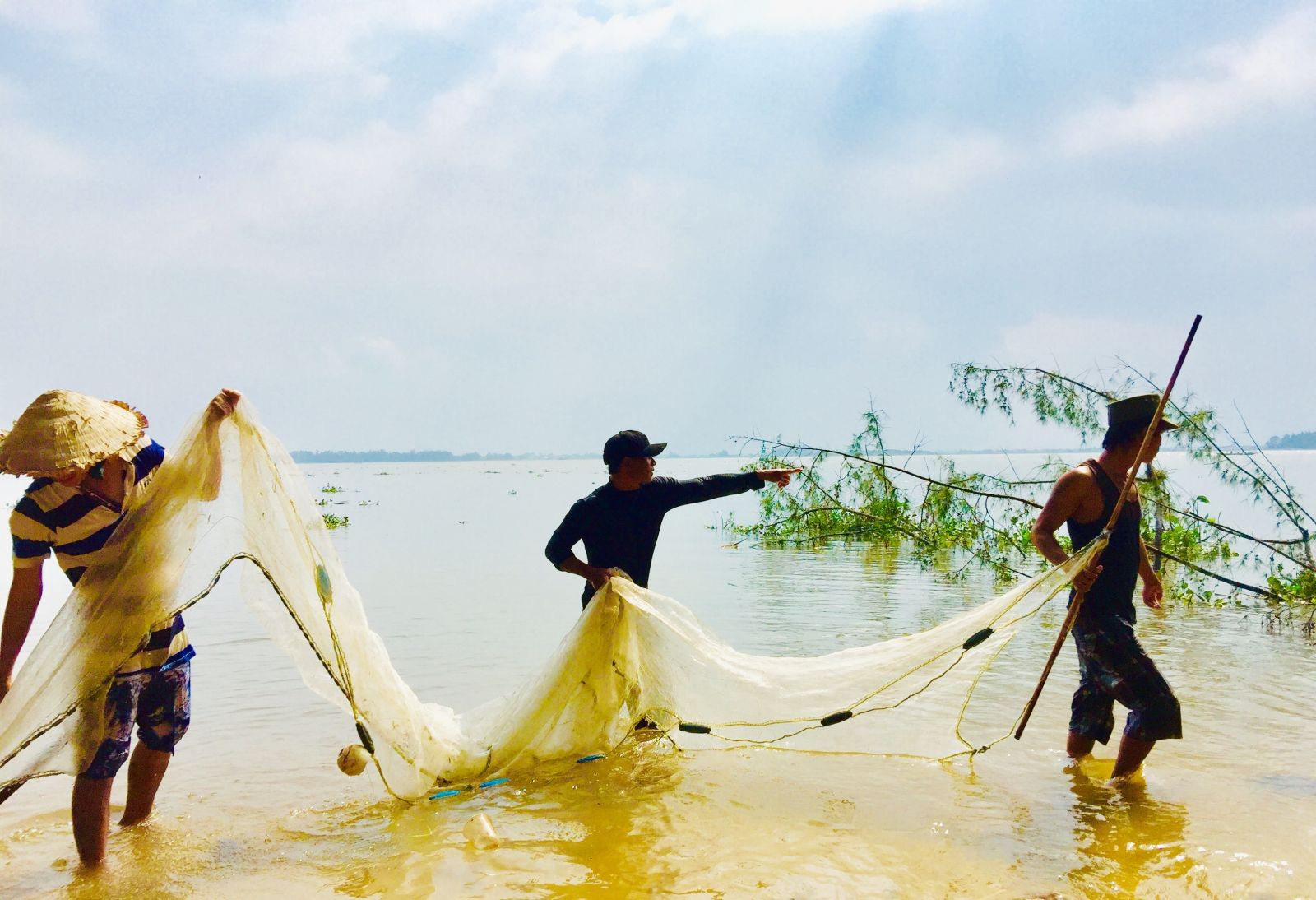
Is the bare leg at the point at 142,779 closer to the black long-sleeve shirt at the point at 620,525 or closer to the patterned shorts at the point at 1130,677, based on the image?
the black long-sleeve shirt at the point at 620,525

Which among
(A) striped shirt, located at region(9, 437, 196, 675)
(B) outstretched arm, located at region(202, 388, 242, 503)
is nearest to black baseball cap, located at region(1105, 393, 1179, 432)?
(B) outstretched arm, located at region(202, 388, 242, 503)

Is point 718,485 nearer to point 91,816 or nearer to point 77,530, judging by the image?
point 77,530

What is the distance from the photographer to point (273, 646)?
7.72 metres

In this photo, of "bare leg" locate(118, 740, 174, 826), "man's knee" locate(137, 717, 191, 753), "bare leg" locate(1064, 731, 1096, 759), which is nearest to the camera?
"man's knee" locate(137, 717, 191, 753)

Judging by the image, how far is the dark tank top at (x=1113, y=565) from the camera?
3.79 metres

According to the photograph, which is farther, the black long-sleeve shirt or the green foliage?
the green foliage

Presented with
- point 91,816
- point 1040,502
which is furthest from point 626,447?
point 1040,502

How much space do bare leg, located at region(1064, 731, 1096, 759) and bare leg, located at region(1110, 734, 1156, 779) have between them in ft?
0.53

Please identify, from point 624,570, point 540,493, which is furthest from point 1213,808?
point 540,493

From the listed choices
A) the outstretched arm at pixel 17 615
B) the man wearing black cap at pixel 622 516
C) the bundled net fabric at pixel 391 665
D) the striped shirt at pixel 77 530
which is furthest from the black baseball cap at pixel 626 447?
the outstretched arm at pixel 17 615

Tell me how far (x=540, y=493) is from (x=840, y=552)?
31.6 m

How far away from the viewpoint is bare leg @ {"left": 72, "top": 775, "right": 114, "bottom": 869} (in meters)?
3.14

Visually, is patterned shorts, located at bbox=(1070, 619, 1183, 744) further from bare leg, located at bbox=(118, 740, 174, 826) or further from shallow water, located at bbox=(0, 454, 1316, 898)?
bare leg, located at bbox=(118, 740, 174, 826)

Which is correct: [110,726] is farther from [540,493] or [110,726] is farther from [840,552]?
[540,493]
